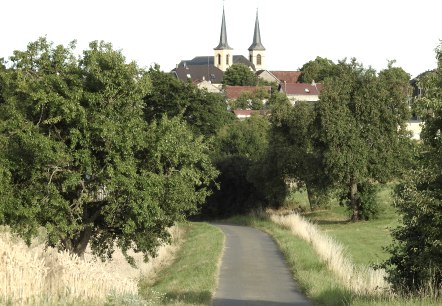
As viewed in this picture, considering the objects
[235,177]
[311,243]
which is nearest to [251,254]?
[311,243]

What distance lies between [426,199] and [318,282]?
24.7ft

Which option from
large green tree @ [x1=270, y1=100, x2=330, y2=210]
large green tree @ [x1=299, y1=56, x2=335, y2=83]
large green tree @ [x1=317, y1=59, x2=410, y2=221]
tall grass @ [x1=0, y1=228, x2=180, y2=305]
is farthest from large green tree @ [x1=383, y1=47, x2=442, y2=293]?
large green tree @ [x1=299, y1=56, x2=335, y2=83]

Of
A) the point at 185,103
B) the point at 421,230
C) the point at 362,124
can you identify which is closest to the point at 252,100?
the point at 185,103

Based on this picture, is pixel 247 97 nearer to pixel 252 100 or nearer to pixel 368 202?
pixel 252 100

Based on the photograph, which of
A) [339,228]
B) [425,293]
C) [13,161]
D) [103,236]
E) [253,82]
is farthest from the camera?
[253,82]

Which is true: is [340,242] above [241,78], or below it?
below

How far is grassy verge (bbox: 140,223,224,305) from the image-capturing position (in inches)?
830

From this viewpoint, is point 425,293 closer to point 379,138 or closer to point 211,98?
point 379,138

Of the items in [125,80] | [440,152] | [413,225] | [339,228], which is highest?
Answer: [125,80]

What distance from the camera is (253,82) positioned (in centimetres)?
18400

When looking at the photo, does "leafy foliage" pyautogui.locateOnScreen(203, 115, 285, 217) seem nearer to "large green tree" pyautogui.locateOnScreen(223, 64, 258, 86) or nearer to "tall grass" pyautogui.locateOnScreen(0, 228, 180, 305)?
"tall grass" pyautogui.locateOnScreen(0, 228, 180, 305)

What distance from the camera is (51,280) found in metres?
15.4

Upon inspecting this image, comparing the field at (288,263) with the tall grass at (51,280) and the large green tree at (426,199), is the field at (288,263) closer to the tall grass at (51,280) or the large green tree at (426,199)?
the tall grass at (51,280)

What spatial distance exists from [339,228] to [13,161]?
1147 inches
